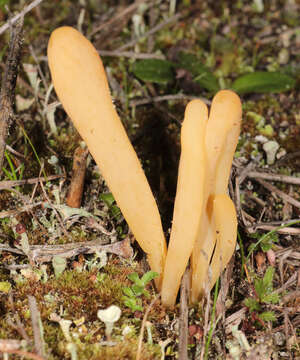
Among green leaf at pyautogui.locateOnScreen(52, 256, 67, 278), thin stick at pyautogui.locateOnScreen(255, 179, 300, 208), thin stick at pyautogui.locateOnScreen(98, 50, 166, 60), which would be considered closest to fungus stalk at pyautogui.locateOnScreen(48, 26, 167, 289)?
green leaf at pyautogui.locateOnScreen(52, 256, 67, 278)

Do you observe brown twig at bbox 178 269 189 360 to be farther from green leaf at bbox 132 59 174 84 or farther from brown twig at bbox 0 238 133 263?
green leaf at bbox 132 59 174 84

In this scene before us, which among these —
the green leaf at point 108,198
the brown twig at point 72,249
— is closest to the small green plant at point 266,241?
the brown twig at point 72,249

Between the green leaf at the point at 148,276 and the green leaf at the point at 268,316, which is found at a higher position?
the green leaf at the point at 148,276

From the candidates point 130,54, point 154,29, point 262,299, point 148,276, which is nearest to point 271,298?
point 262,299

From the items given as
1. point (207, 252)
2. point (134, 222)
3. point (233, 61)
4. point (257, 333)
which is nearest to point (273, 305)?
point (257, 333)

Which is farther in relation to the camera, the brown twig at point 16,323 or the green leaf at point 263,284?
the green leaf at point 263,284

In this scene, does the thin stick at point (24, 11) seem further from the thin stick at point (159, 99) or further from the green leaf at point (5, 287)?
the green leaf at point (5, 287)

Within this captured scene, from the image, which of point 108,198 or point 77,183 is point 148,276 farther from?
point 77,183

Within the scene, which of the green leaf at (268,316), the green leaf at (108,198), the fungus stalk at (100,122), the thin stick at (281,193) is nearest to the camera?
the fungus stalk at (100,122)
